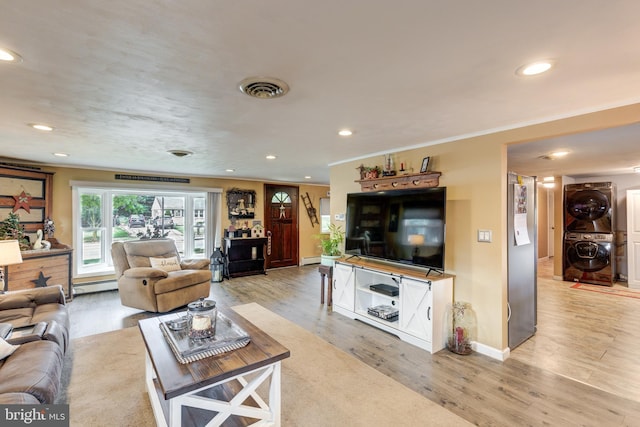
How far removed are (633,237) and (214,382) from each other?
25.2 ft

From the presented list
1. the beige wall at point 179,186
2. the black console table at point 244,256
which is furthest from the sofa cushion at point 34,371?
the black console table at point 244,256

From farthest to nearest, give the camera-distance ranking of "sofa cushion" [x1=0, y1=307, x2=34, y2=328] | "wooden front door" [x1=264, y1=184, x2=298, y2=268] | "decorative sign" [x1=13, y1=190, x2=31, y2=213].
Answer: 1. "wooden front door" [x1=264, y1=184, x2=298, y2=268]
2. "decorative sign" [x1=13, y1=190, x2=31, y2=213]
3. "sofa cushion" [x1=0, y1=307, x2=34, y2=328]

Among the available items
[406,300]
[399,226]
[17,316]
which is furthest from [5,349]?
[399,226]

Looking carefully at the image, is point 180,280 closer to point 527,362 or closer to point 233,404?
point 233,404

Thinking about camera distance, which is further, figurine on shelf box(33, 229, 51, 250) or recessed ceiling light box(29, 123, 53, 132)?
figurine on shelf box(33, 229, 51, 250)

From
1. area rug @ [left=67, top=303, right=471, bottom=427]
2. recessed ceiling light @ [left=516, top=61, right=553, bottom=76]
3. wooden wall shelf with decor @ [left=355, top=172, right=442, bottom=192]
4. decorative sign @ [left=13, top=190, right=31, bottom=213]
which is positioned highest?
recessed ceiling light @ [left=516, top=61, right=553, bottom=76]

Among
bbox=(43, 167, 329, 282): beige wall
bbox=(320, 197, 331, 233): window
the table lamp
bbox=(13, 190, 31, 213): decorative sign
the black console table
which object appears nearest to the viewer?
the table lamp

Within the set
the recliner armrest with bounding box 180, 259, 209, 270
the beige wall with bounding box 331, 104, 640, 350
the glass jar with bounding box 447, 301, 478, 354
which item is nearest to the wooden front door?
the recliner armrest with bounding box 180, 259, 209, 270

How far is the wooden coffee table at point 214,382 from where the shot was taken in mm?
1561

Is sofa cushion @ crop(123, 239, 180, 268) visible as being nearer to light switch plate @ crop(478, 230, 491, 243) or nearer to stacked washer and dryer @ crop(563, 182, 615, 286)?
light switch plate @ crop(478, 230, 491, 243)

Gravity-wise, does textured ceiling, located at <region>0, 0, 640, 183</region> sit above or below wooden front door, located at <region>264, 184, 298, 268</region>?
above

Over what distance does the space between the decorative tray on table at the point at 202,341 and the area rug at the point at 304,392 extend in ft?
1.86

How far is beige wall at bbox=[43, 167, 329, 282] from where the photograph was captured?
4949 mm

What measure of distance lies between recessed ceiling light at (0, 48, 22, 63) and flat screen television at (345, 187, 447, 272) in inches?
126
